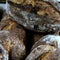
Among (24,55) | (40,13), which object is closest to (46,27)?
(40,13)

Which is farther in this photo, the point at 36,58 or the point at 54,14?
the point at 54,14

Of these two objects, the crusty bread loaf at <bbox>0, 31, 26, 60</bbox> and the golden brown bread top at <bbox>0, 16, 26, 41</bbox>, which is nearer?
the crusty bread loaf at <bbox>0, 31, 26, 60</bbox>

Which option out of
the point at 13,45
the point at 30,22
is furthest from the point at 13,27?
the point at 13,45

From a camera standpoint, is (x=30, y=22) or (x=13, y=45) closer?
(x=13, y=45)

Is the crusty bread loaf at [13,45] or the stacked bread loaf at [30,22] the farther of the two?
the stacked bread loaf at [30,22]

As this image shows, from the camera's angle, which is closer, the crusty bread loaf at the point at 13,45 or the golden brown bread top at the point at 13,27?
the crusty bread loaf at the point at 13,45

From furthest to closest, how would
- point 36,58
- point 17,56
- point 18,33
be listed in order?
1. point 18,33
2. point 17,56
3. point 36,58

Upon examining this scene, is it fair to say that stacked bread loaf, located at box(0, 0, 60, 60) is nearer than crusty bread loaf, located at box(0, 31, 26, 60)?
No

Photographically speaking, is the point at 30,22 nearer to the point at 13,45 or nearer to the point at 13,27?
the point at 13,27

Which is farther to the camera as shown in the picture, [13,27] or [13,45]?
[13,27]

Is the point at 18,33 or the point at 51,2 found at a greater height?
the point at 51,2

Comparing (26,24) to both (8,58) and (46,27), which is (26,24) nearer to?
(46,27)
